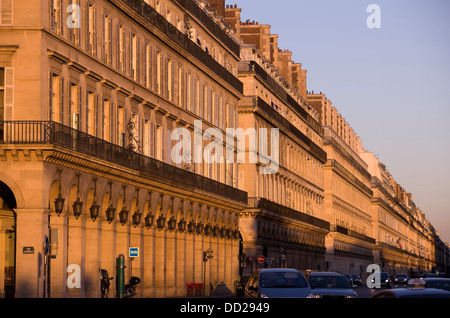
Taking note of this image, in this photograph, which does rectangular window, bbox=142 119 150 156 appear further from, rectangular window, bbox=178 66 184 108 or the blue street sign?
the blue street sign

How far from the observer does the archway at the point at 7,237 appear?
144 ft

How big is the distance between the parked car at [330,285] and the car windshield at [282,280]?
3.60 ft

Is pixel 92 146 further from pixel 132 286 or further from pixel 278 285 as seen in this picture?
pixel 278 285

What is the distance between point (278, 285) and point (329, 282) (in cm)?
429

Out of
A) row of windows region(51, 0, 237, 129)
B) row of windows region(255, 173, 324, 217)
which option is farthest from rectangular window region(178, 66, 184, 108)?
row of windows region(255, 173, 324, 217)

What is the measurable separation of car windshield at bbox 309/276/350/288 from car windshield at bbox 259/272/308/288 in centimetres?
327

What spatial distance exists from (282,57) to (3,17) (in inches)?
3101

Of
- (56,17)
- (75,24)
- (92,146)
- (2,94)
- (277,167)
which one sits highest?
(75,24)

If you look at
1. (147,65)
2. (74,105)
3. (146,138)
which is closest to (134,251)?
(74,105)

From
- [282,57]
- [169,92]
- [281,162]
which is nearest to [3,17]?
[169,92]

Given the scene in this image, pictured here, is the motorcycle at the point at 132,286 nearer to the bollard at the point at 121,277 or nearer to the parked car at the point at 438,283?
the bollard at the point at 121,277

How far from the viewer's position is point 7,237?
44500 mm

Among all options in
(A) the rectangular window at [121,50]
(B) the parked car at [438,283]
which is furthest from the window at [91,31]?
(B) the parked car at [438,283]
